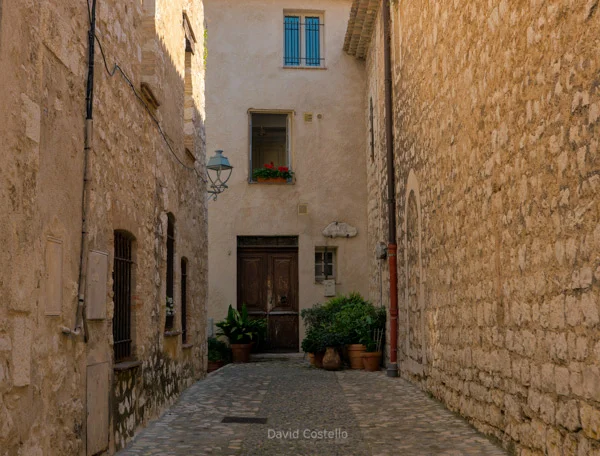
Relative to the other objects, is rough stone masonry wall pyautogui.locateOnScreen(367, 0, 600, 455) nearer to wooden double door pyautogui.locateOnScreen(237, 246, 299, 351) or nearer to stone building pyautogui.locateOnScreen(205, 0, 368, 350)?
stone building pyautogui.locateOnScreen(205, 0, 368, 350)

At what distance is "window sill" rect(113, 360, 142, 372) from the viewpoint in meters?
5.50

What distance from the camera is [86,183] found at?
4746 millimetres

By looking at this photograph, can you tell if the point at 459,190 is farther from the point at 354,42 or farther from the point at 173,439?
the point at 354,42

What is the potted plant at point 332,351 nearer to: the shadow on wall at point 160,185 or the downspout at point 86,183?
the shadow on wall at point 160,185

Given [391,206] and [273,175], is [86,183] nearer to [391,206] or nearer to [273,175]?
[391,206]

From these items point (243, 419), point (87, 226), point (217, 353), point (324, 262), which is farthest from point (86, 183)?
point (324, 262)

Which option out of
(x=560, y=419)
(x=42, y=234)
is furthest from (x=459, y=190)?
(x=42, y=234)

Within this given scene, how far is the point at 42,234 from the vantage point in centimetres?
387

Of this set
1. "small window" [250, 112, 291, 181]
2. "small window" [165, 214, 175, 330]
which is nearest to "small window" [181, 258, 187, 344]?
"small window" [165, 214, 175, 330]

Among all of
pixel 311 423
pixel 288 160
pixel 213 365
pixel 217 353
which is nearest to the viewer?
pixel 311 423

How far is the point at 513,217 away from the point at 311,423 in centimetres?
292

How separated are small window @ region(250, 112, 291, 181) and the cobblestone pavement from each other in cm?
698

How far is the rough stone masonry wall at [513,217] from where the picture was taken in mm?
3855

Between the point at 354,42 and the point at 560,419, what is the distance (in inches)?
449
